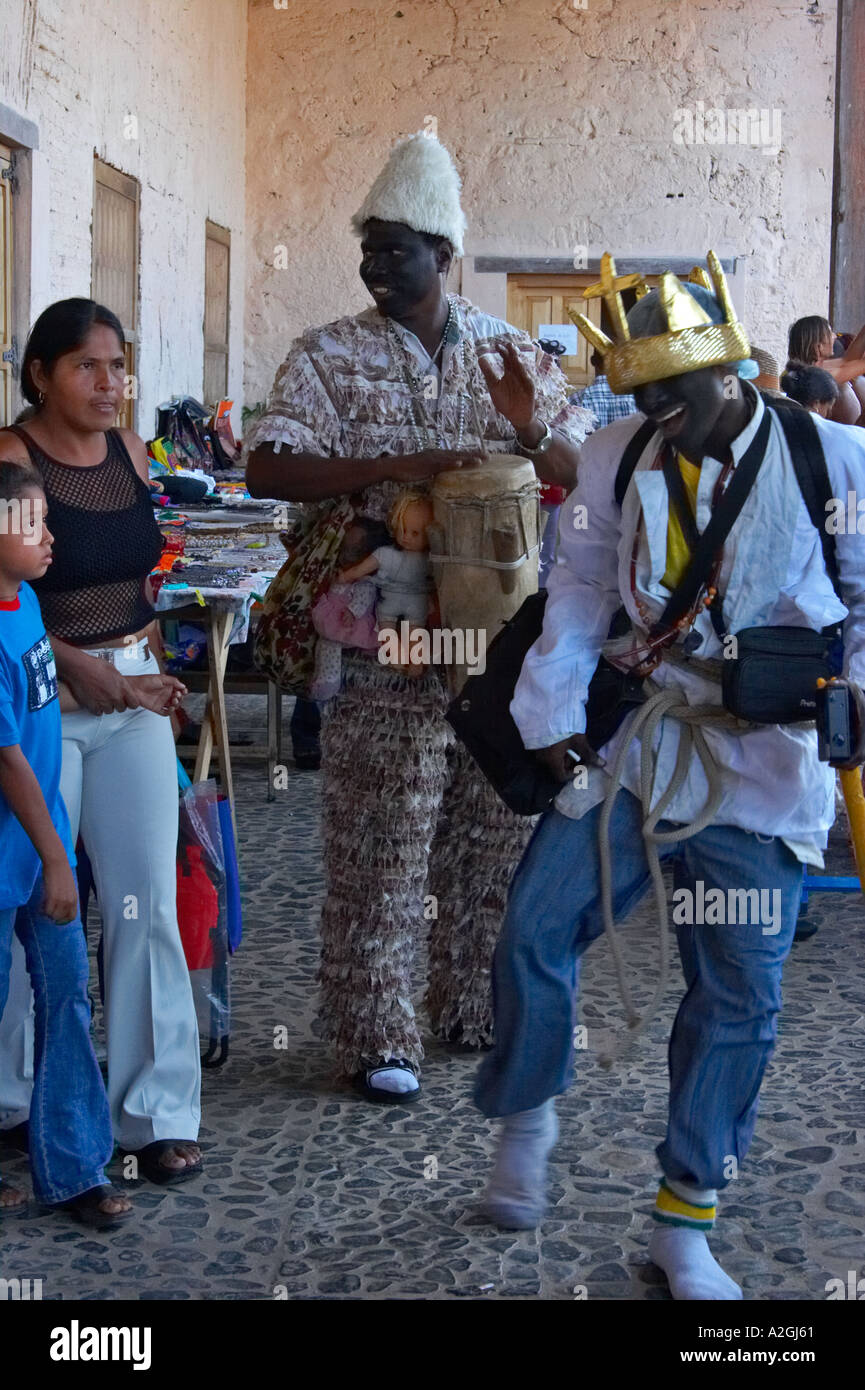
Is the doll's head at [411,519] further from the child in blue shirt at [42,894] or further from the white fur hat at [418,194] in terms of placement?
the child in blue shirt at [42,894]

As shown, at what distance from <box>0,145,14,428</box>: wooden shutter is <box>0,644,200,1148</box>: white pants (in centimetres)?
425

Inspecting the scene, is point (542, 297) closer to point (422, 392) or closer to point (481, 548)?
point (422, 392)

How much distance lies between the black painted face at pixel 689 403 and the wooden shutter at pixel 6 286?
5.13m

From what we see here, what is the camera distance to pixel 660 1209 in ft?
8.86

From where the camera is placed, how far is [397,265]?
3.36 meters

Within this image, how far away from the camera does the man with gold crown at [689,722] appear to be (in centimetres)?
248

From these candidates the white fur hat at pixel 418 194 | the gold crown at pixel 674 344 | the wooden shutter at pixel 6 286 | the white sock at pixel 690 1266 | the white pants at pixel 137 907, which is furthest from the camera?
the wooden shutter at pixel 6 286

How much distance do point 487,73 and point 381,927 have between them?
11546mm

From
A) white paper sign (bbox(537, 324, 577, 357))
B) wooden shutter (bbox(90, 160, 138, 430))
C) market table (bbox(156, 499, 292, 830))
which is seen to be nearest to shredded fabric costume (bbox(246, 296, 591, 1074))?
market table (bbox(156, 499, 292, 830))

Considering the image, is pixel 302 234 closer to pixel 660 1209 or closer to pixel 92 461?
pixel 92 461

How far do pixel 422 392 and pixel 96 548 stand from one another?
83cm

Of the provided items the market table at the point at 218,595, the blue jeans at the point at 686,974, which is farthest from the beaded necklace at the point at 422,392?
the market table at the point at 218,595

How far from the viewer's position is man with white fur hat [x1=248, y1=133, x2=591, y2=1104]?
3.35 meters

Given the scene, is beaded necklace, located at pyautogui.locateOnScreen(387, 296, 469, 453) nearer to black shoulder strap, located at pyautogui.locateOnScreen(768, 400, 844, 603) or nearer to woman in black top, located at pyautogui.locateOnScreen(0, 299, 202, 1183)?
woman in black top, located at pyautogui.locateOnScreen(0, 299, 202, 1183)
